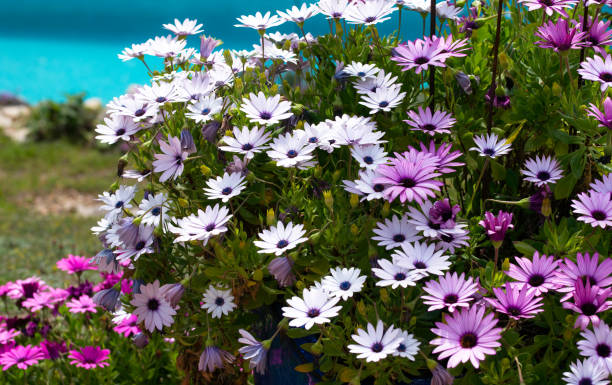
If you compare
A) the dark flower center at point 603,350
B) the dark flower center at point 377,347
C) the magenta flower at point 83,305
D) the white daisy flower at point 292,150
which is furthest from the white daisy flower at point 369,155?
the magenta flower at point 83,305

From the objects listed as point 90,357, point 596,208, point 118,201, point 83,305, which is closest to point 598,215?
point 596,208

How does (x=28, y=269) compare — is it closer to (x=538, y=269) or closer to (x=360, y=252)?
(x=360, y=252)

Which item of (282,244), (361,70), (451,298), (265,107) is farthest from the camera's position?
(361,70)

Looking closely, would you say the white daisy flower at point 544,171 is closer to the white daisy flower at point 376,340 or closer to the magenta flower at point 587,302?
the magenta flower at point 587,302

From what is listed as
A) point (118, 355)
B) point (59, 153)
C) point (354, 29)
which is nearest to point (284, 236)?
point (354, 29)

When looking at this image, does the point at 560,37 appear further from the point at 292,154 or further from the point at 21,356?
the point at 21,356

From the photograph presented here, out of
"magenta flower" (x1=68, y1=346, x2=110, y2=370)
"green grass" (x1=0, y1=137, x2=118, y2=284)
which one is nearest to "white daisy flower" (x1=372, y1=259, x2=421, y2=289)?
"magenta flower" (x1=68, y1=346, x2=110, y2=370)

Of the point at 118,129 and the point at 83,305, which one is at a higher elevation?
the point at 118,129
